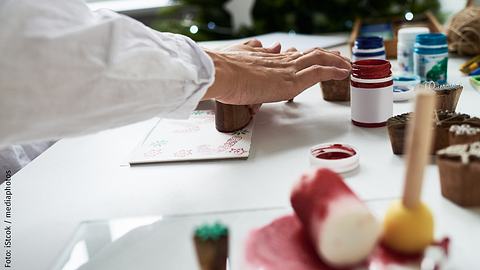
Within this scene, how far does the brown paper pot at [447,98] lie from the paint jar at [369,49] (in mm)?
243

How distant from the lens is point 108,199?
752 millimetres

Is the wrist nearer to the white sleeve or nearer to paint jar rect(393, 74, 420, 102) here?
the white sleeve

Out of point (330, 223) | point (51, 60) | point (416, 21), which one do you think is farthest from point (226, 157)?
point (416, 21)

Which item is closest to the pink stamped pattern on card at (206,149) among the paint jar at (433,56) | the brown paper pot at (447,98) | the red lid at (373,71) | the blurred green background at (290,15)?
the red lid at (373,71)

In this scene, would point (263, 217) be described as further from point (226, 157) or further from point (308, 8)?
point (308, 8)

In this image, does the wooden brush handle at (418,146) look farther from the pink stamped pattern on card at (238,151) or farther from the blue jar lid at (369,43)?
the blue jar lid at (369,43)

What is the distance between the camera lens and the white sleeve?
0.63 meters

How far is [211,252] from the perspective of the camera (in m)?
0.44

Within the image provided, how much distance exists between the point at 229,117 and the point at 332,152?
209mm

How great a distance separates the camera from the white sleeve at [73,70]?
63cm

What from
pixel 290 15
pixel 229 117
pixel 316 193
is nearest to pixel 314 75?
pixel 229 117

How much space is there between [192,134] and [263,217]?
0.32 metres

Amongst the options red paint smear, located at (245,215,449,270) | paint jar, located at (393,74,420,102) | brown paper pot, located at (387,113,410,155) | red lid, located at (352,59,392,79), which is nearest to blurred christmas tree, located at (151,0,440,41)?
paint jar, located at (393,74,420,102)

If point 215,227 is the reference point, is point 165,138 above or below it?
below
